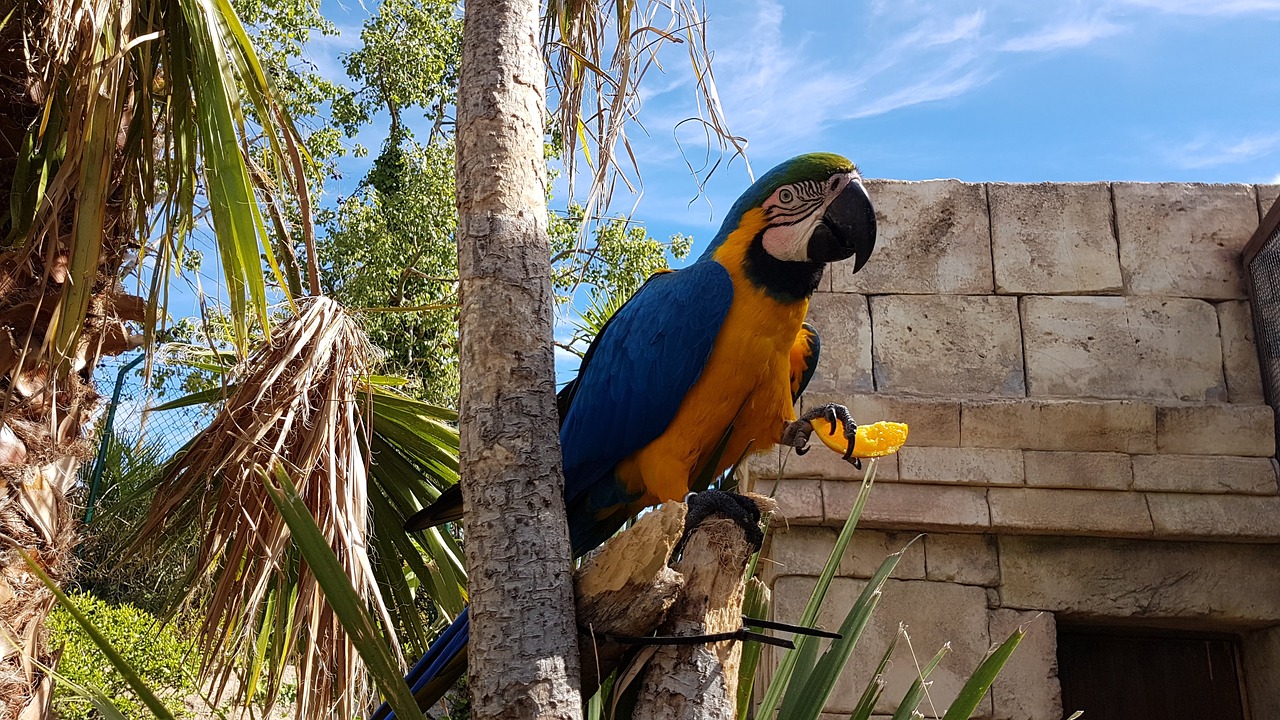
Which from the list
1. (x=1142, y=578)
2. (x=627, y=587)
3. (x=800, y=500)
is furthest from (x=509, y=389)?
(x=1142, y=578)

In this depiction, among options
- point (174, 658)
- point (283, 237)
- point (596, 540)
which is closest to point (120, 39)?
point (283, 237)

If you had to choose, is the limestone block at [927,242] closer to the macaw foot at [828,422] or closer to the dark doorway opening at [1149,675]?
the dark doorway opening at [1149,675]

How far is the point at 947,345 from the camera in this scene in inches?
161

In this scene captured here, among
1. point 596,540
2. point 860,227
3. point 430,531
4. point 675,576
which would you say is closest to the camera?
point 675,576

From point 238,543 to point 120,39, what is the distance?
45.8 inches

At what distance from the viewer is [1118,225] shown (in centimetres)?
424

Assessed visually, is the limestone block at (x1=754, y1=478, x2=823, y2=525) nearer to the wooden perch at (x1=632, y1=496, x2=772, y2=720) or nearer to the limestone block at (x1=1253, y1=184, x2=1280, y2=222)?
the wooden perch at (x1=632, y1=496, x2=772, y2=720)

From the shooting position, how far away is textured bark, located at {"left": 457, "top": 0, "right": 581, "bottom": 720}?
130 cm

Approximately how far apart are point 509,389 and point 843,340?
2.85m

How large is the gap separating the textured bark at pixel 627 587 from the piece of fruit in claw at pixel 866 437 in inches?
22.7

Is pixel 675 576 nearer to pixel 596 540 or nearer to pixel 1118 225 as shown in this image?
pixel 596 540

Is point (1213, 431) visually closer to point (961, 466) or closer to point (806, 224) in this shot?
point (961, 466)

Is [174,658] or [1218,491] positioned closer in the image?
[1218,491]

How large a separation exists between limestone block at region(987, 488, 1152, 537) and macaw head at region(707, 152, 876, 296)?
228 cm
